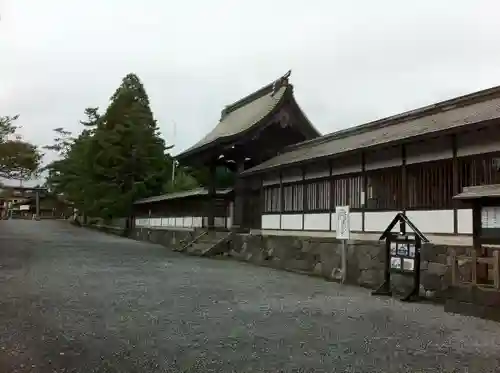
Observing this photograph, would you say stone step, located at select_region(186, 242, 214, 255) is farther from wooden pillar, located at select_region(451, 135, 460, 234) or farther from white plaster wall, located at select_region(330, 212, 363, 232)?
wooden pillar, located at select_region(451, 135, 460, 234)

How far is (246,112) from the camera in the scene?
28.0 metres

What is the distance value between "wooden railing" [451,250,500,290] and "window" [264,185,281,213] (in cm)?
1083

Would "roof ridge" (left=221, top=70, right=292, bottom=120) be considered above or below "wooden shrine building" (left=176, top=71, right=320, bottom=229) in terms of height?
above

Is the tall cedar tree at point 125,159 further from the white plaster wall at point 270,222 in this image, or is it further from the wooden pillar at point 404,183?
the wooden pillar at point 404,183

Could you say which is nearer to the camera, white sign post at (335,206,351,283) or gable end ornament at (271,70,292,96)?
white sign post at (335,206,351,283)

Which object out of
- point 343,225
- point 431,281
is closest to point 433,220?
point 431,281

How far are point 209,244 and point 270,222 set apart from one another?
466cm

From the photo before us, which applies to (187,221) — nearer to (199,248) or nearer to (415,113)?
(199,248)

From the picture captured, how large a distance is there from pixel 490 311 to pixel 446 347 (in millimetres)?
2653

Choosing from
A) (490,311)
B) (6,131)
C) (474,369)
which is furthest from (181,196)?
(474,369)

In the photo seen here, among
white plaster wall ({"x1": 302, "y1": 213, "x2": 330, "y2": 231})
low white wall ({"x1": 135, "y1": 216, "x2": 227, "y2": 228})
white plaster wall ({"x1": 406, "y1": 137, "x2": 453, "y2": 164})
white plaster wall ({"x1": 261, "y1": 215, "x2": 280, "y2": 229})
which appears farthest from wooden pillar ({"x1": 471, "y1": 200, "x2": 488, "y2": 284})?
low white wall ({"x1": 135, "y1": 216, "x2": 227, "y2": 228})

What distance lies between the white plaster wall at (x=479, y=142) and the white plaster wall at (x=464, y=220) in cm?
136

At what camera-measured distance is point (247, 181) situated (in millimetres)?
23641

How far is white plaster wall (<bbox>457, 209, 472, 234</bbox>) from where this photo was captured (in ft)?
38.3
